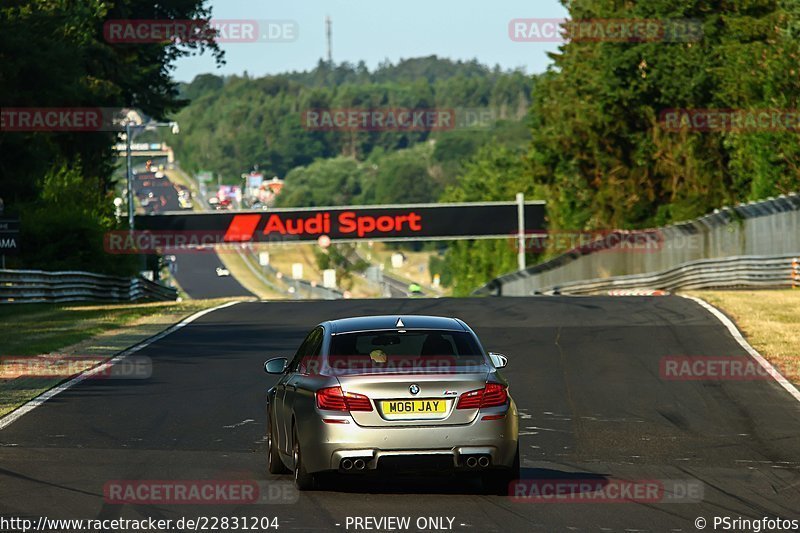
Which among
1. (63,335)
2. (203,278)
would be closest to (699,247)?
(63,335)

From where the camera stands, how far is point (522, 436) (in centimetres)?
1517

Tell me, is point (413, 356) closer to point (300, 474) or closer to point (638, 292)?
point (300, 474)

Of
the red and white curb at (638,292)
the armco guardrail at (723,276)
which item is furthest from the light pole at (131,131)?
the armco guardrail at (723,276)

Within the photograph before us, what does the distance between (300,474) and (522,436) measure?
482cm

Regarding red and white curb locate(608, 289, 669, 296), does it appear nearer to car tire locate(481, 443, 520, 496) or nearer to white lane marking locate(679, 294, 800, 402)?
white lane marking locate(679, 294, 800, 402)

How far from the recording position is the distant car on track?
10289 millimetres

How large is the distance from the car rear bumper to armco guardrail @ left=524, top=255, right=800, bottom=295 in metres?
27.9

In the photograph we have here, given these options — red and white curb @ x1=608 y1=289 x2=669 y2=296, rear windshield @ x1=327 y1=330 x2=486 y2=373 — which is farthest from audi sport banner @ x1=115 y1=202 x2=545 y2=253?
rear windshield @ x1=327 y1=330 x2=486 y2=373

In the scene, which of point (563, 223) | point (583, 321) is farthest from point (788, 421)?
point (563, 223)

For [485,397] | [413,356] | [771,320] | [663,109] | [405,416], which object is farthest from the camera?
[663,109]

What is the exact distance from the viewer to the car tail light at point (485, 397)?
10.4 m

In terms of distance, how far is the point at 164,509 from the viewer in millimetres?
10273

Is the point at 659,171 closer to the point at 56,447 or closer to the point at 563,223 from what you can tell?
the point at 563,223

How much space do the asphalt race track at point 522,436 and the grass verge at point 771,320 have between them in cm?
Result: 59
